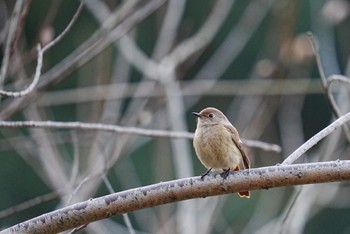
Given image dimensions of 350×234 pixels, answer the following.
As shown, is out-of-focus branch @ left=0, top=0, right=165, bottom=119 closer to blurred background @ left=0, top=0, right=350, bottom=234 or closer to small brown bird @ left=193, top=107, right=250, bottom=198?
blurred background @ left=0, top=0, right=350, bottom=234

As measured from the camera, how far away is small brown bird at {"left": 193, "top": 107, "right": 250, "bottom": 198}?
5418mm

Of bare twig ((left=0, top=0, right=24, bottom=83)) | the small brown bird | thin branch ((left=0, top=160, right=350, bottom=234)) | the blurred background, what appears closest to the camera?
thin branch ((left=0, top=160, right=350, bottom=234))

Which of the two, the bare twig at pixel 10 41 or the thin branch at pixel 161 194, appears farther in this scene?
the bare twig at pixel 10 41

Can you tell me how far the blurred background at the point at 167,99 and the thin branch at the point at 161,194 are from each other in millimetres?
388

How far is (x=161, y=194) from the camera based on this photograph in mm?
4027

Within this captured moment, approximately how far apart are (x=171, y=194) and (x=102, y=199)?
30 cm

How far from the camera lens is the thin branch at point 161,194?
394 centimetres

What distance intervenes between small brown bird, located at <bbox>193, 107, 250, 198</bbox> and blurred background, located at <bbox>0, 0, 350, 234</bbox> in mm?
502

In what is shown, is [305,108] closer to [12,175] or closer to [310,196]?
[12,175]

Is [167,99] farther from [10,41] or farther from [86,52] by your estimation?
[10,41]

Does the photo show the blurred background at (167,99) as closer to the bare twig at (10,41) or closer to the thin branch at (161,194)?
the bare twig at (10,41)

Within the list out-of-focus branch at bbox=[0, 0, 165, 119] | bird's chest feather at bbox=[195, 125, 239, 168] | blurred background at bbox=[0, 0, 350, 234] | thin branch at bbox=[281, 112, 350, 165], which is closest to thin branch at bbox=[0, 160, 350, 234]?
thin branch at bbox=[281, 112, 350, 165]

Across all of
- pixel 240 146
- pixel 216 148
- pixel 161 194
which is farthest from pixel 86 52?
pixel 161 194

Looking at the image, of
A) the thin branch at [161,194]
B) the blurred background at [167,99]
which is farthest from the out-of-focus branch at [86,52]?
the thin branch at [161,194]
